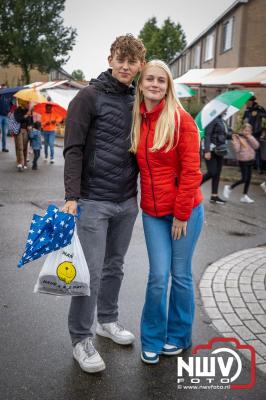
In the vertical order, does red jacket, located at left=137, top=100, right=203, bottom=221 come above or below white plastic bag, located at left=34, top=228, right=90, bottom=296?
above

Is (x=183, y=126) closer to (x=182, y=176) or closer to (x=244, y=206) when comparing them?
(x=182, y=176)

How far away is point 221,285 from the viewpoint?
470 centimetres

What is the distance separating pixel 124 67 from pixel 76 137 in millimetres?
557

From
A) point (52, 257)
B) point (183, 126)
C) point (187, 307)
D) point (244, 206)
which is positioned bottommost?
point (244, 206)

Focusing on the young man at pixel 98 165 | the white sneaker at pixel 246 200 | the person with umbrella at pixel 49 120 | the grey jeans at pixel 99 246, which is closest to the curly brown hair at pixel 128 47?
the young man at pixel 98 165

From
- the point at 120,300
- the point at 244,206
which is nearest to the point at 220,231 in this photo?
the point at 244,206

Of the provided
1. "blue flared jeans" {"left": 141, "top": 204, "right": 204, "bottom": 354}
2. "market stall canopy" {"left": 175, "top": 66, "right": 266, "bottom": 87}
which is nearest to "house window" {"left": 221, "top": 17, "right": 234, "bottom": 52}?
"market stall canopy" {"left": 175, "top": 66, "right": 266, "bottom": 87}

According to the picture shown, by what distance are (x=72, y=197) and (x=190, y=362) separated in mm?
1440

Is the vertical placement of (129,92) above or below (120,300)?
above

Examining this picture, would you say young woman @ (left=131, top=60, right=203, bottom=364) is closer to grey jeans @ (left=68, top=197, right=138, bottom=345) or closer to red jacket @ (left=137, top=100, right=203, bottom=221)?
red jacket @ (left=137, top=100, right=203, bottom=221)

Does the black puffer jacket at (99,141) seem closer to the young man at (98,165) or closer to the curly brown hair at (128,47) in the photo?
the young man at (98,165)

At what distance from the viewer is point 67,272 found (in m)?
2.98

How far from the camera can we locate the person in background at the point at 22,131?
38.3 feet

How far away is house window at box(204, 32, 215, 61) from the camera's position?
31.0m
